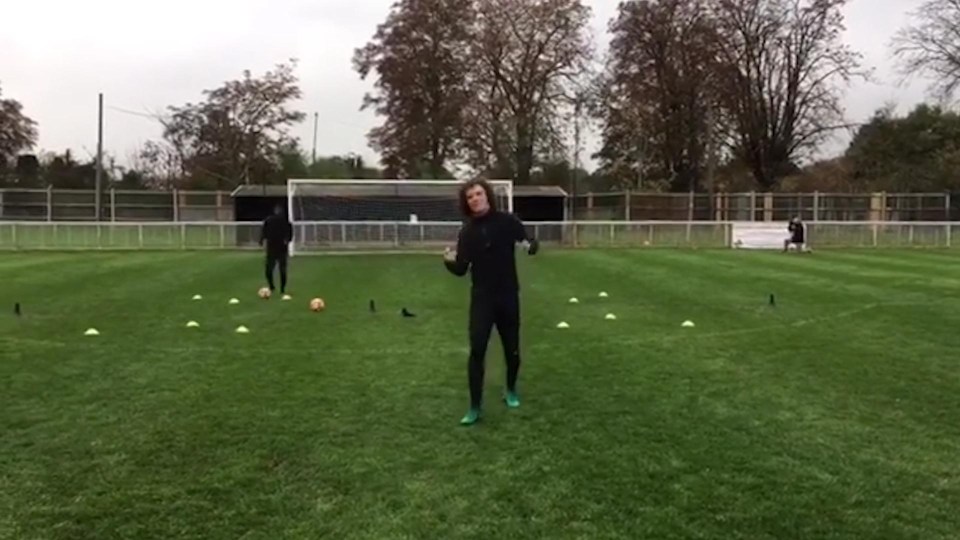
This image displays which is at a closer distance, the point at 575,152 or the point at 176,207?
the point at 176,207

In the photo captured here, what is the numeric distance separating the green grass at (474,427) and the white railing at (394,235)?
657 inches

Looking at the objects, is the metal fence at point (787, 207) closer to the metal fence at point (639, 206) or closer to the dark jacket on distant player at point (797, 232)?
the metal fence at point (639, 206)

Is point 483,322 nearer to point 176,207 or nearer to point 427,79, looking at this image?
point 176,207

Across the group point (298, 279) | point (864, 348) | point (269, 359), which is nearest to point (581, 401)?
point (269, 359)

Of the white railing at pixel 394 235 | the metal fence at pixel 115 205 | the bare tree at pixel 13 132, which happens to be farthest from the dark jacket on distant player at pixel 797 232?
the bare tree at pixel 13 132

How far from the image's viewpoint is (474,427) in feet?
20.3

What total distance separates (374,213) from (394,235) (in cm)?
121

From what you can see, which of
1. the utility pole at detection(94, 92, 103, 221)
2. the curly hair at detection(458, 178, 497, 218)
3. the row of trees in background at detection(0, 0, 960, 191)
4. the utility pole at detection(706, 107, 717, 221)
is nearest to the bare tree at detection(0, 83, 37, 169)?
the row of trees in background at detection(0, 0, 960, 191)

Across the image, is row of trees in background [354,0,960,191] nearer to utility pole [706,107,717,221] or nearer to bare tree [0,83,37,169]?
utility pole [706,107,717,221]

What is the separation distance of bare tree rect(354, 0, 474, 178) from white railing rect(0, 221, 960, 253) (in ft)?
43.9

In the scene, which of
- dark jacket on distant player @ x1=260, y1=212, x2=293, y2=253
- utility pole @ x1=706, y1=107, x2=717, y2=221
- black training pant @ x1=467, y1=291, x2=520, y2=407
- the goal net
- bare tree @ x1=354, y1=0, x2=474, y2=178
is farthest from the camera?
bare tree @ x1=354, y1=0, x2=474, y2=178

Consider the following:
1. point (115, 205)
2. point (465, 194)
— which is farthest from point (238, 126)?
point (465, 194)

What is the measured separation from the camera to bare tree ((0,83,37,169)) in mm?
53250

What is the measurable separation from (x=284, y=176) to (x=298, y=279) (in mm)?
31651
